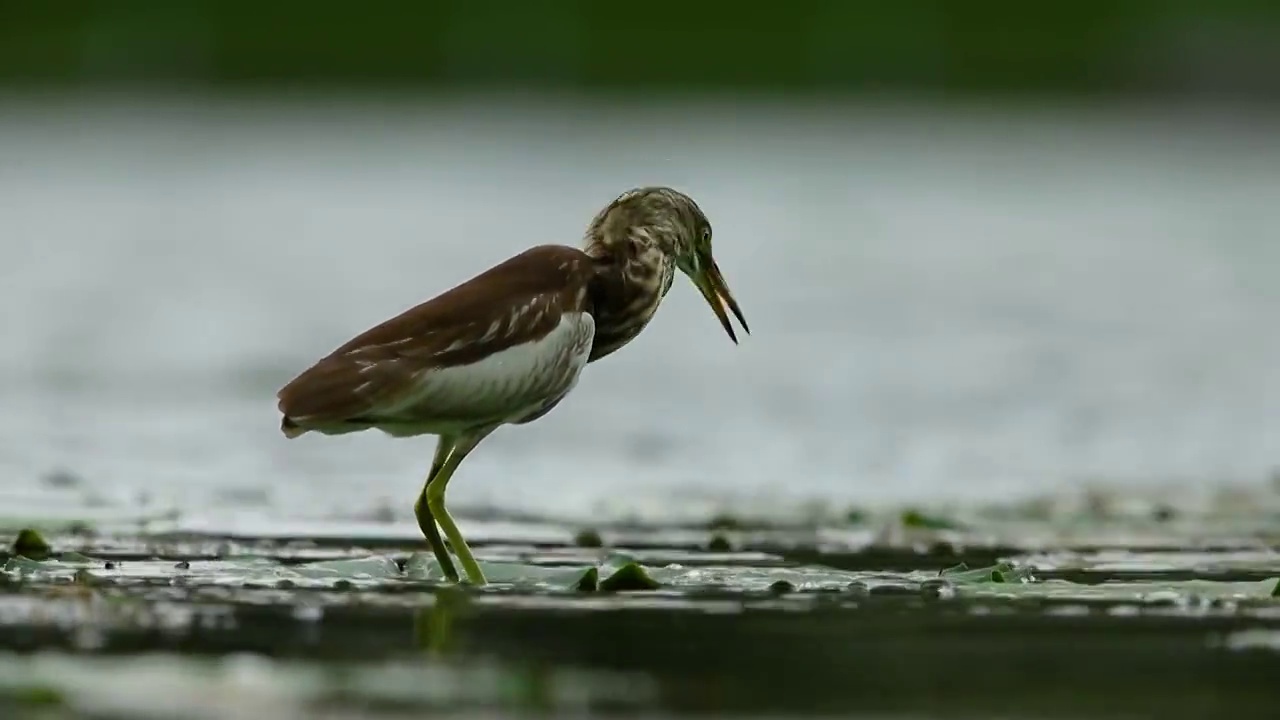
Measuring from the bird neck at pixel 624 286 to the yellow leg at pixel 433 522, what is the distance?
531 millimetres

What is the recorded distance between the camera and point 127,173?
37.3 m

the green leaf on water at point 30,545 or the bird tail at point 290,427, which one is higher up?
the bird tail at point 290,427

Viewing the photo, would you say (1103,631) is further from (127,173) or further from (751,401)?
(127,173)

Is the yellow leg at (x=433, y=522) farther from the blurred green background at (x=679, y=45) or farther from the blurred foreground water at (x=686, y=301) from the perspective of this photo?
the blurred green background at (x=679, y=45)

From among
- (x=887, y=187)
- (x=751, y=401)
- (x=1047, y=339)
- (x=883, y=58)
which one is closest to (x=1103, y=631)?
(x=751, y=401)

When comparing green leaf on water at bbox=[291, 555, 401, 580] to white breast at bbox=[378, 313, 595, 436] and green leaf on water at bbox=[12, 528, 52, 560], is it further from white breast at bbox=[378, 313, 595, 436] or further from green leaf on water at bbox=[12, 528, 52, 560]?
green leaf on water at bbox=[12, 528, 52, 560]

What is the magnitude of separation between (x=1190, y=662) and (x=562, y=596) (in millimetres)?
1715

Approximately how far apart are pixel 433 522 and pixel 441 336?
690 mm

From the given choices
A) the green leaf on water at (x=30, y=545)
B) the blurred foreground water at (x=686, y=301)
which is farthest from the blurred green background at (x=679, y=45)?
the green leaf on water at (x=30, y=545)

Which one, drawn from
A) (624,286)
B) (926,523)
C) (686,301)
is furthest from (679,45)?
(624,286)

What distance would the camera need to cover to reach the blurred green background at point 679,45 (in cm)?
4434

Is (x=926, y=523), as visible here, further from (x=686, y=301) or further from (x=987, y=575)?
(x=686, y=301)

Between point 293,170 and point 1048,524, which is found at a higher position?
point 293,170

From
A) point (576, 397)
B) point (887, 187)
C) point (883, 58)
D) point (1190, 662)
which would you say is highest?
point (883, 58)
